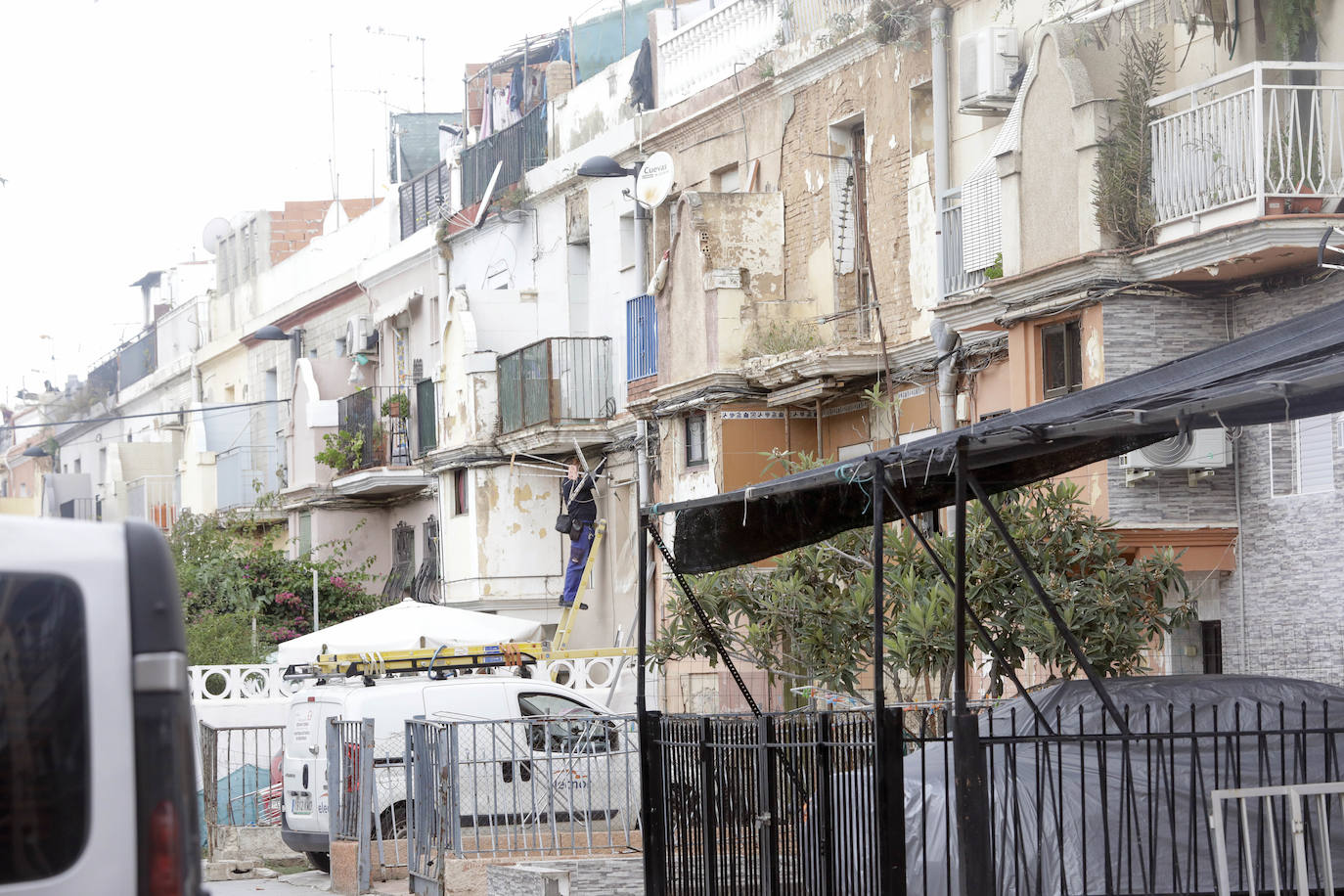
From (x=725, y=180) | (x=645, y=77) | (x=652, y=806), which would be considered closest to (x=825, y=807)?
(x=652, y=806)

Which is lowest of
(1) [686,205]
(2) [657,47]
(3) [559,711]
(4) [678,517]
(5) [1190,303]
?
(3) [559,711]

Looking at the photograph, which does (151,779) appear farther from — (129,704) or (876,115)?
(876,115)

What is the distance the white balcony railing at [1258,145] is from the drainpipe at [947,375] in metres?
3.81

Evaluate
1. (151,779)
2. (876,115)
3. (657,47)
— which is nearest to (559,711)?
(876,115)

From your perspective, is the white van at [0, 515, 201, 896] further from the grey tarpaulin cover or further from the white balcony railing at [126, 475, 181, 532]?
the white balcony railing at [126, 475, 181, 532]

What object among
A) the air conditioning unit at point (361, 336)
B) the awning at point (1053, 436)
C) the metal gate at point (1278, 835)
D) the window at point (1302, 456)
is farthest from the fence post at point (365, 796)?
the air conditioning unit at point (361, 336)

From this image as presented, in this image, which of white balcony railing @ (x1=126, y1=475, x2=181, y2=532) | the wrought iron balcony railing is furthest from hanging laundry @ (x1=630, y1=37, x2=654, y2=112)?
white balcony railing @ (x1=126, y1=475, x2=181, y2=532)

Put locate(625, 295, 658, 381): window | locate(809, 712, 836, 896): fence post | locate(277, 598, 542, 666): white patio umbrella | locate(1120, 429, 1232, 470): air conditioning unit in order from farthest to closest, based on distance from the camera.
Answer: locate(625, 295, 658, 381): window → locate(277, 598, 542, 666): white patio umbrella → locate(1120, 429, 1232, 470): air conditioning unit → locate(809, 712, 836, 896): fence post

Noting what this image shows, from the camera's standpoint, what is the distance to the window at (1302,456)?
1517cm

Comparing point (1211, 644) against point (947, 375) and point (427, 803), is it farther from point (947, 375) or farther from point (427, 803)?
point (427, 803)

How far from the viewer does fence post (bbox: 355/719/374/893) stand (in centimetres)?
1523

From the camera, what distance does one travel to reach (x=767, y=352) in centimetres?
2161

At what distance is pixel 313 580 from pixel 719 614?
57.0 feet

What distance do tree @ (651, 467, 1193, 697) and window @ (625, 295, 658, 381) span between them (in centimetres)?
796
